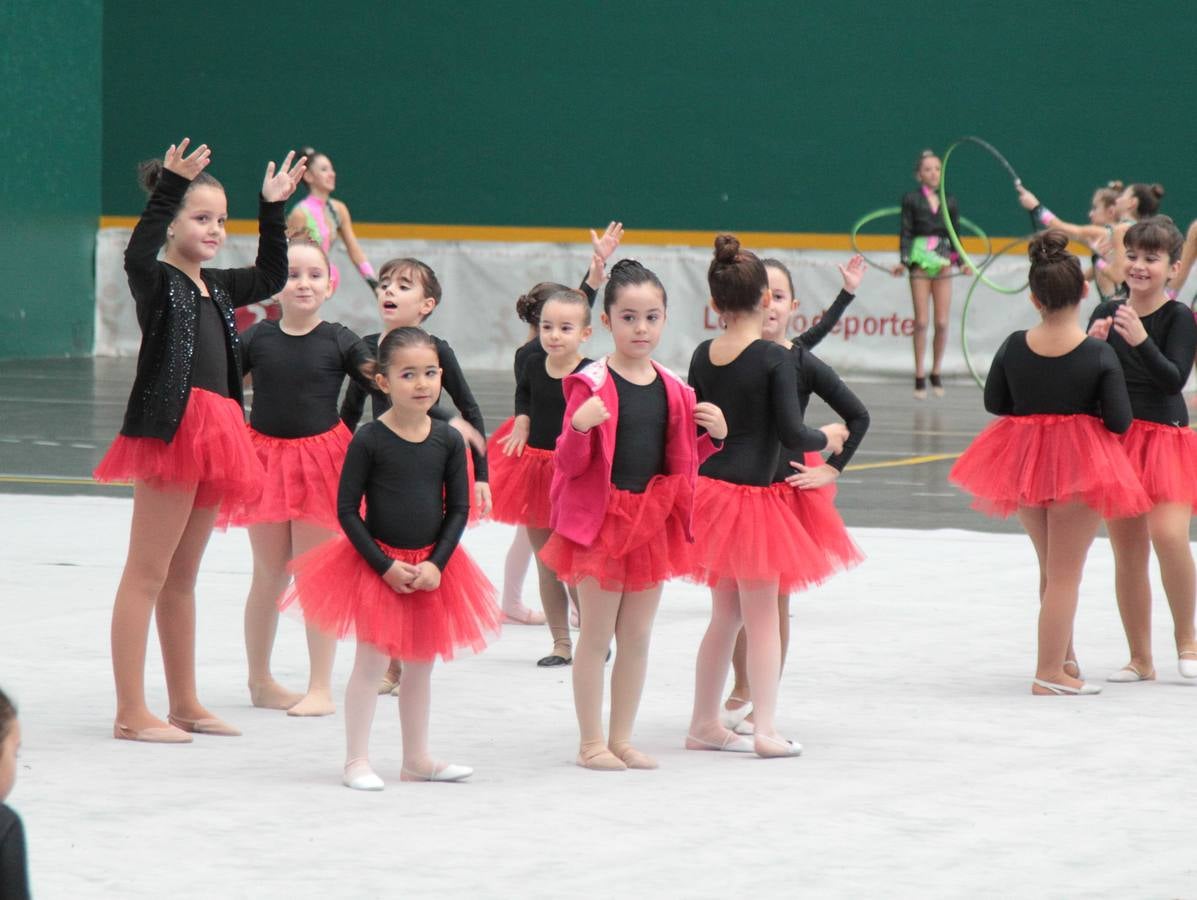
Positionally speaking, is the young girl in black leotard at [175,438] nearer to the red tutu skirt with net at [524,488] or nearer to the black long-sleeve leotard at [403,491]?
the black long-sleeve leotard at [403,491]

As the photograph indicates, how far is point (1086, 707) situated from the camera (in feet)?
19.4

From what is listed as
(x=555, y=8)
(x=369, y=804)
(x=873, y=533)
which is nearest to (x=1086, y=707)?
(x=369, y=804)

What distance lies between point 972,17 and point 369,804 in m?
16.2

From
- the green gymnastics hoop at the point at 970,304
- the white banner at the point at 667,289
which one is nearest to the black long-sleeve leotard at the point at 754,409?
the green gymnastics hoop at the point at 970,304

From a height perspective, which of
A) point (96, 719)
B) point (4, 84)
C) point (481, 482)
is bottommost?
point (96, 719)

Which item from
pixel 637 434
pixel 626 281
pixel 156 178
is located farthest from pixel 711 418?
pixel 156 178

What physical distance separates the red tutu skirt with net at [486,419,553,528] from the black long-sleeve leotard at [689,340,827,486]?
153 cm

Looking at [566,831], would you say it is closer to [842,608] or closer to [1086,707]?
[1086,707]

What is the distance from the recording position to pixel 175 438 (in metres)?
5.30

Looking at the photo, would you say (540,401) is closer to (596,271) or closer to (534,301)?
(534,301)

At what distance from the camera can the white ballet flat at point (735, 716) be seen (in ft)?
18.6

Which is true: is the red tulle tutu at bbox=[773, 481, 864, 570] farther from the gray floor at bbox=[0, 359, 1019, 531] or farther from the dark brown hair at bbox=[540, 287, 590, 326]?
the gray floor at bbox=[0, 359, 1019, 531]

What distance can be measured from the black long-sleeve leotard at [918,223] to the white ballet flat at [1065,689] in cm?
1196

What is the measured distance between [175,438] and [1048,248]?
283 cm
